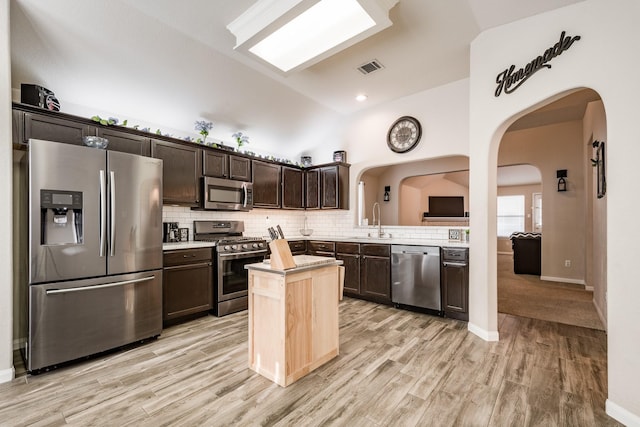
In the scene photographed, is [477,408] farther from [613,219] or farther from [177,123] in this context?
[177,123]

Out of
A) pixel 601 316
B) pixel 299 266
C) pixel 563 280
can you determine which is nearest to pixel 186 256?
pixel 299 266

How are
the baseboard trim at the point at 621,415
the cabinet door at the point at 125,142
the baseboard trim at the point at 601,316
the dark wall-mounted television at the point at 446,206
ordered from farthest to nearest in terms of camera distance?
the dark wall-mounted television at the point at 446,206 < the baseboard trim at the point at 601,316 < the cabinet door at the point at 125,142 < the baseboard trim at the point at 621,415

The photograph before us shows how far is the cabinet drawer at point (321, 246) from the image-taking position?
15.9 feet

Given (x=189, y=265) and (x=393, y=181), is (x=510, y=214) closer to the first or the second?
(x=393, y=181)

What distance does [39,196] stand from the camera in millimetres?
2336

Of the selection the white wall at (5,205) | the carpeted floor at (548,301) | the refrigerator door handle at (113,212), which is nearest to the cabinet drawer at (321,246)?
the carpeted floor at (548,301)

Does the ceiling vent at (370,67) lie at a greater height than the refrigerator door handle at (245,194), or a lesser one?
greater

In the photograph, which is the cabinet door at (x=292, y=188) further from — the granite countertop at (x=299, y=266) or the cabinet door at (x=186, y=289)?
the granite countertop at (x=299, y=266)

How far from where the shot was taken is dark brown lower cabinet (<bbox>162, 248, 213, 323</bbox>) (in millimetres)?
3303

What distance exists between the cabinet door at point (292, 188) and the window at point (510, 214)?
29.1 feet

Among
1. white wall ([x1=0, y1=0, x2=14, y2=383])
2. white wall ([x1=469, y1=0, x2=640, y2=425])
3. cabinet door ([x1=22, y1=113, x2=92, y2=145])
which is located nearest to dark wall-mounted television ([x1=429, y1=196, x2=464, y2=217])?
white wall ([x1=469, y1=0, x2=640, y2=425])

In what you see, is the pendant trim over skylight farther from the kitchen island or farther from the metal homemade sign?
the kitchen island

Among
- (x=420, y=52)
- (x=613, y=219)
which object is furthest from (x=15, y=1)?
(x=613, y=219)

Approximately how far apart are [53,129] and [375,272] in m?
4.06
